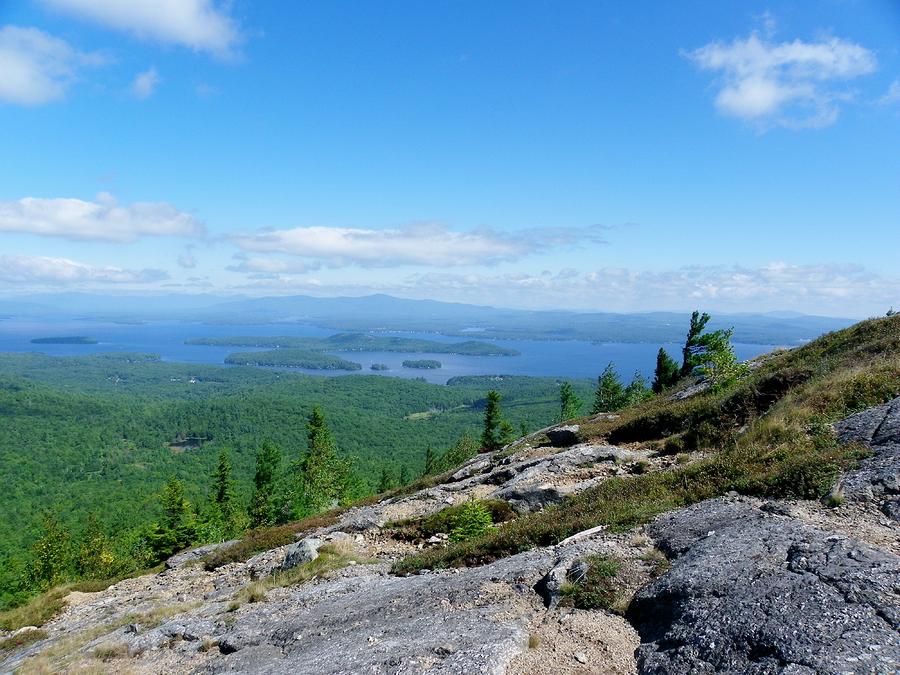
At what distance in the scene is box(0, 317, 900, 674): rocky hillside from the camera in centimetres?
659

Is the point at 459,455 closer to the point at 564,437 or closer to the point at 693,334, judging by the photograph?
the point at 693,334

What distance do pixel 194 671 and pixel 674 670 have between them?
9436mm

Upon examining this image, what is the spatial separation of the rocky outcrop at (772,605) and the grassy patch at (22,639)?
19.6 meters

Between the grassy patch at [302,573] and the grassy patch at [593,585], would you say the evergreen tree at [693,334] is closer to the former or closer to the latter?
the grassy patch at [302,573]

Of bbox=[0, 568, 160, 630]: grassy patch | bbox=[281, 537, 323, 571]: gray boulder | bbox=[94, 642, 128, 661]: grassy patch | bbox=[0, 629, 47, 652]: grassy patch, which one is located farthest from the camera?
bbox=[0, 568, 160, 630]: grassy patch

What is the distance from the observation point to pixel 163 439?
5664 inches


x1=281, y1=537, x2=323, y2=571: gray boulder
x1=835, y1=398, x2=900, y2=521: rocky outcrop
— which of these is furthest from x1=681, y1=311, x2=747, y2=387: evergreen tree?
x1=281, y1=537, x2=323, y2=571: gray boulder

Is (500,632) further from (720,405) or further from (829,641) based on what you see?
(720,405)

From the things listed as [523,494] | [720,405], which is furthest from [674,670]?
[720,405]

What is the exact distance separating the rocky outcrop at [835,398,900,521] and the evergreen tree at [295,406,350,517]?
40374 mm

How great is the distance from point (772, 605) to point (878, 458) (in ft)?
17.6

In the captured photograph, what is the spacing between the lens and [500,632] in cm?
786

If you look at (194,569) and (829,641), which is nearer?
(829,641)

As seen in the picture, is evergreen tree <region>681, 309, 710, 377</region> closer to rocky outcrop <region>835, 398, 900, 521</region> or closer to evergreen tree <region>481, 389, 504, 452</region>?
evergreen tree <region>481, 389, 504, 452</region>
